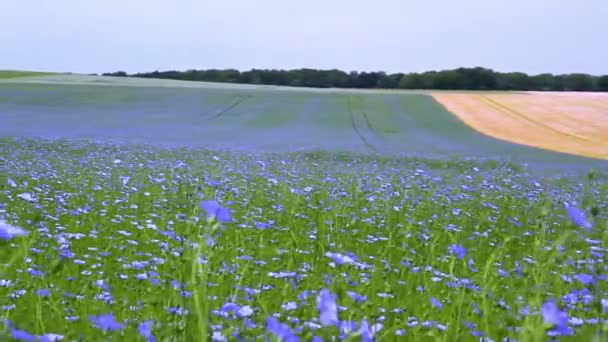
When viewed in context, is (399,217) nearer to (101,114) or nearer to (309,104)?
(101,114)

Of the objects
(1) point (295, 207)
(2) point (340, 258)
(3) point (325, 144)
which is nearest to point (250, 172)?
(1) point (295, 207)

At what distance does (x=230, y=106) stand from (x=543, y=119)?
15437mm

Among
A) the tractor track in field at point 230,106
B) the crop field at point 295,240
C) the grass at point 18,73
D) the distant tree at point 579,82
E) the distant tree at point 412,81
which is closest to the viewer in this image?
the crop field at point 295,240

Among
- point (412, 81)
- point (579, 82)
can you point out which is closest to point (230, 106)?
point (412, 81)

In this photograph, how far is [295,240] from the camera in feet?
10.1

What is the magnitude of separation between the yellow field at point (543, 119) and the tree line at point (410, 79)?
20761mm

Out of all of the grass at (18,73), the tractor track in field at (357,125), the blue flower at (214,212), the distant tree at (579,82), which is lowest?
the tractor track in field at (357,125)

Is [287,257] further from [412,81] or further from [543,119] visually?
[412,81]

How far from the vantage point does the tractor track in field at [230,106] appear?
3381cm

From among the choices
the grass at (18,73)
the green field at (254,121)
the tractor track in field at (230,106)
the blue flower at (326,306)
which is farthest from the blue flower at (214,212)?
the grass at (18,73)

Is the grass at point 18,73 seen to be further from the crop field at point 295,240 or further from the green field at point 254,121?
the crop field at point 295,240

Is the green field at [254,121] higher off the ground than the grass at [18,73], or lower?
lower

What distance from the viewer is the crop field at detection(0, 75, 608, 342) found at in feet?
8.93

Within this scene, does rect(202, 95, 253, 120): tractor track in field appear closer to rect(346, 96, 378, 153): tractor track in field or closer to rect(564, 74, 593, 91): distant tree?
rect(346, 96, 378, 153): tractor track in field
